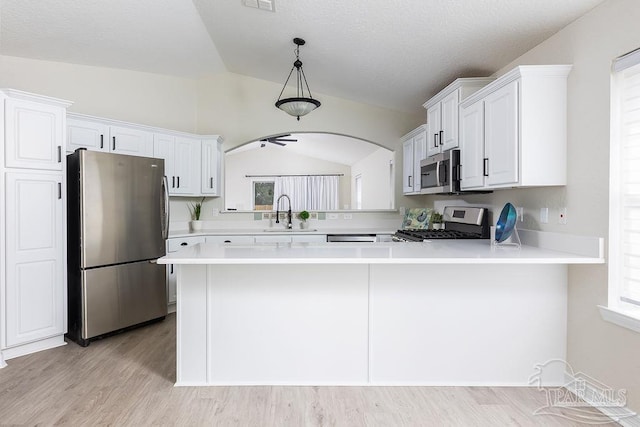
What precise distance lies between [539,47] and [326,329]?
8.16 ft

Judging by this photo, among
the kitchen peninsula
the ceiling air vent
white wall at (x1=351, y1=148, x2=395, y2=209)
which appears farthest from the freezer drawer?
white wall at (x1=351, y1=148, x2=395, y2=209)

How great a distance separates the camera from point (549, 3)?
2184 millimetres

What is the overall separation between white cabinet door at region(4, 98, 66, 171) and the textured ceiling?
80 cm

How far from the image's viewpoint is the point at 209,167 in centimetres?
474

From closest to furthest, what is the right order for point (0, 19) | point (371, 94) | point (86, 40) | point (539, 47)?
point (539, 47), point (0, 19), point (86, 40), point (371, 94)

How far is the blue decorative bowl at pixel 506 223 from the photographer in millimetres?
2582

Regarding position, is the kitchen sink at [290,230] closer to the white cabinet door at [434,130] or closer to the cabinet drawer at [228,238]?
the cabinet drawer at [228,238]

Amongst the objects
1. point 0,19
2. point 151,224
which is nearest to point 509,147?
point 151,224

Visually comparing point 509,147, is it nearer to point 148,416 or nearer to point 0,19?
point 148,416

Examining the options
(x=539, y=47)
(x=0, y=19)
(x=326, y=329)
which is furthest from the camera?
(x=0, y=19)

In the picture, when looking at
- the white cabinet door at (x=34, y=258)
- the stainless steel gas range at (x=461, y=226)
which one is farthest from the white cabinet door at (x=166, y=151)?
the stainless steel gas range at (x=461, y=226)

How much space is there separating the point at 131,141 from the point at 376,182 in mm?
3056

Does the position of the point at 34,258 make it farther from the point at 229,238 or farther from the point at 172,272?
the point at 229,238

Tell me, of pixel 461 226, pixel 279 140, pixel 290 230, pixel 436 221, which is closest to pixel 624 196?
pixel 461 226
